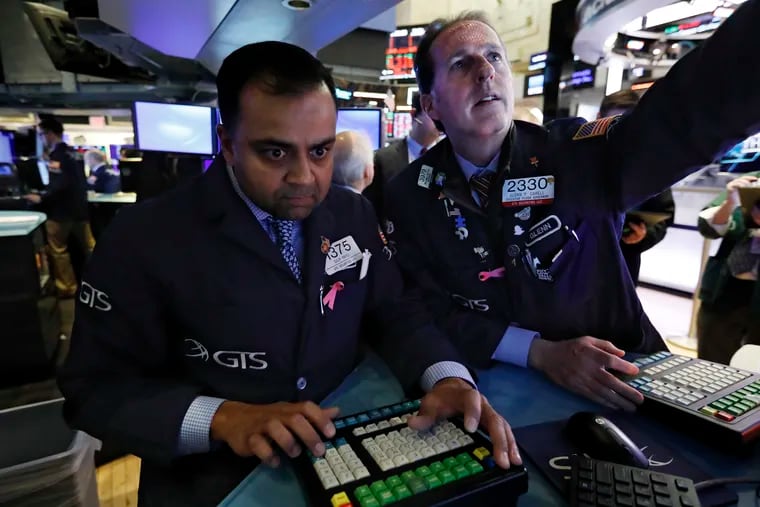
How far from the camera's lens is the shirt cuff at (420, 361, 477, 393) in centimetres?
88

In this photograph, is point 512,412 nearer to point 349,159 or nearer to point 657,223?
point 349,159

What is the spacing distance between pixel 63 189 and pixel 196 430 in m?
4.96

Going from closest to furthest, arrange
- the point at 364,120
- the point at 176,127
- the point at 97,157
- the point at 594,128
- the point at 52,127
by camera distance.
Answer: the point at 594,128
the point at 364,120
the point at 176,127
the point at 52,127
the point at 97,157

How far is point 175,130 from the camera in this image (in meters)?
3.75

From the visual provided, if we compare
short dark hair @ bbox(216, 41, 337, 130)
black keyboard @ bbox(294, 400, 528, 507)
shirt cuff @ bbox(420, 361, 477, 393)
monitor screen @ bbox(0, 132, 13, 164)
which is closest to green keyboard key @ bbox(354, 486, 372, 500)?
black keyboard @ bbox(294, 400, 528, 507)

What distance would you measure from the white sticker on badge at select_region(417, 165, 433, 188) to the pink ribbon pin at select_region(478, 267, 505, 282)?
284mm

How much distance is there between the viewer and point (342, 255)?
3.40 feet

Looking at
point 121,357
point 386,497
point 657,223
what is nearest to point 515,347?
point 386,497

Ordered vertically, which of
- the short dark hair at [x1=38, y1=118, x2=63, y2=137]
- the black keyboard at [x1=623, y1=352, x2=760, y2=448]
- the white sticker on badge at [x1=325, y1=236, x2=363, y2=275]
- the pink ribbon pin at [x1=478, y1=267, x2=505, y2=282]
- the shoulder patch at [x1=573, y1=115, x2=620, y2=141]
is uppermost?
the short dark hair at [x1=38, y1=118, x2=63, y2=137]

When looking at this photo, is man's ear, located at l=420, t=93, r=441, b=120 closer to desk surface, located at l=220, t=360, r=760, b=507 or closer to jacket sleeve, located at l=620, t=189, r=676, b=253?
desk surface, located at l=220, t=360, r=760, b=507

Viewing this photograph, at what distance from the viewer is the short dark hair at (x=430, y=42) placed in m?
1.22

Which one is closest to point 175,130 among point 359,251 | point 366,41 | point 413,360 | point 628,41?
point 359,251

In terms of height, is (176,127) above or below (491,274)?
above

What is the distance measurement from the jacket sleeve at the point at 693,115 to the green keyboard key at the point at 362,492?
829 millimetres
